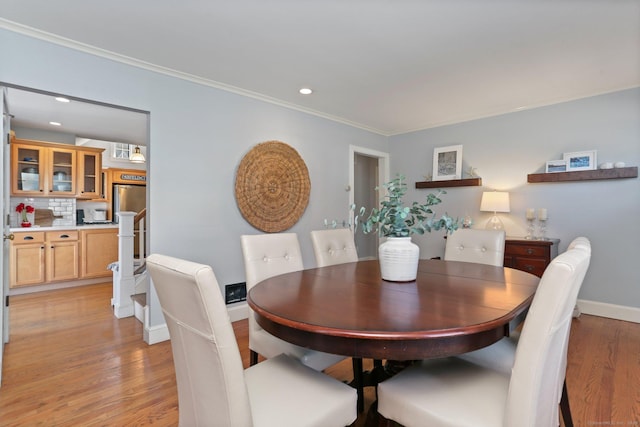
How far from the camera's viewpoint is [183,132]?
112 inches

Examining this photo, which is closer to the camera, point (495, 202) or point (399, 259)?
point (399, 259)

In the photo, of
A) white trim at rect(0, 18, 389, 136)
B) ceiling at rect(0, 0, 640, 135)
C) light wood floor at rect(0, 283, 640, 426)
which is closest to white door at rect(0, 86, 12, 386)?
light wood floor at rect(0, 283, 640, 426)

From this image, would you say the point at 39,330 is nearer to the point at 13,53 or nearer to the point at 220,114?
the point at 13,53

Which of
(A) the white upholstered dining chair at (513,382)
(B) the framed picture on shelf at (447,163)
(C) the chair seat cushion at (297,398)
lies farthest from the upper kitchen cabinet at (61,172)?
(A) the white upholstered dining chair at (513,382)

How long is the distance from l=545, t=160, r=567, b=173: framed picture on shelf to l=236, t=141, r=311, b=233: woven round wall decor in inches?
107

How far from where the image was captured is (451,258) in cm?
265

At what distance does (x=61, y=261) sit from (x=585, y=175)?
664cm

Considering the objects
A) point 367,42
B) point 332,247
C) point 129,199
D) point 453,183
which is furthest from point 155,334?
point 129,199

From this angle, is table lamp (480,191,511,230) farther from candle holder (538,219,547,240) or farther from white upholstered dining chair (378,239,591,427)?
white upholstered dining chair (378,239,591,427)

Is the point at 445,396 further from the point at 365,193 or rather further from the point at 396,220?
the point at 365,193

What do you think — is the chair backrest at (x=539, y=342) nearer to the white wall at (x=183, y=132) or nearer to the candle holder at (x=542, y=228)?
the white wall at (x=183, y=132)

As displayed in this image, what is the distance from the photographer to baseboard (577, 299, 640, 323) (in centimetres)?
314

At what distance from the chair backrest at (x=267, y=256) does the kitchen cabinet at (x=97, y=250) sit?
4.04 m

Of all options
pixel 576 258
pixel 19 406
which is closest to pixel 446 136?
pixel 576 258
